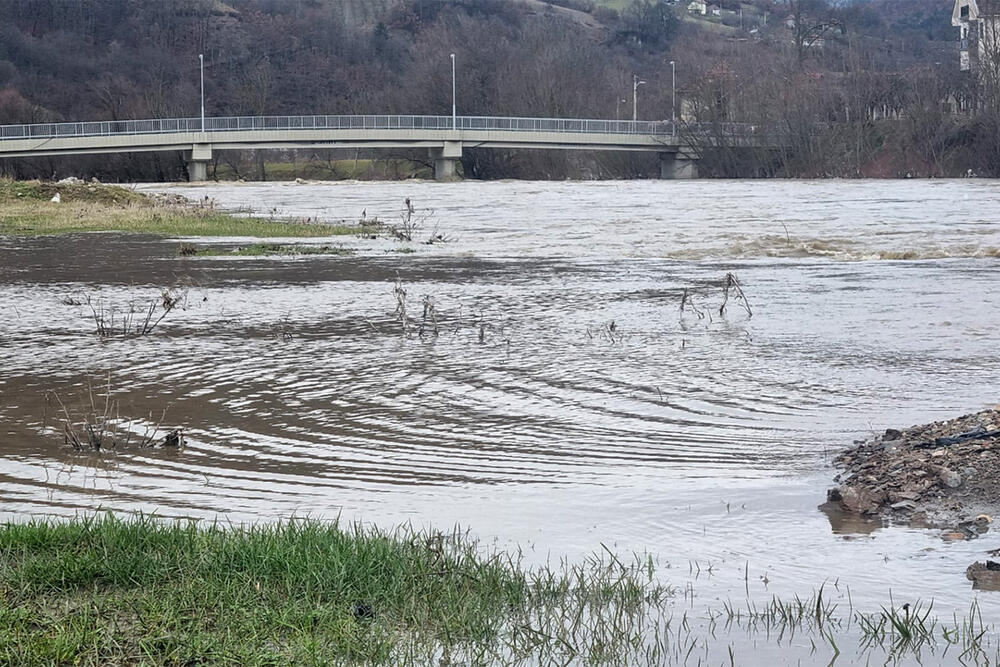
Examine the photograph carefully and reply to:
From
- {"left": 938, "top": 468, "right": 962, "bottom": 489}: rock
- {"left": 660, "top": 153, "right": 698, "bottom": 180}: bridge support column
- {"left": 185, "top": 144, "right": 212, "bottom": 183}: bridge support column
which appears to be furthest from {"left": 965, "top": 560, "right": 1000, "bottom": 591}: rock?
{"left": 660, "top": 153, "right": 698, "bottom": 180}: bridge support column

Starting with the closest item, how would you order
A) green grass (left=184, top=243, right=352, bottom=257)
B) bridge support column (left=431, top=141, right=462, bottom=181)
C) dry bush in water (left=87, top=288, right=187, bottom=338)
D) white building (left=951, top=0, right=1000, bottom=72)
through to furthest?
dry bush in water (left=87, top=288, right=187, bottom=338), green grass (left=184, top=243, right=352, bottom=257), white building (left=951, top=0, right=1000, bottom=72), bridge support column (left=431, top=141, right=462, bottom=181)

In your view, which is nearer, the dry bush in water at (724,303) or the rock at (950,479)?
the rock at (950,479)

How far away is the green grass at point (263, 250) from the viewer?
2719 cm

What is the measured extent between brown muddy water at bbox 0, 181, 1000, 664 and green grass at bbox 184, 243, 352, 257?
1046 millimetres

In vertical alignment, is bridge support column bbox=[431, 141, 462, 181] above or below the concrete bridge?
below

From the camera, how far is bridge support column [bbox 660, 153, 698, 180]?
102938 millimetres

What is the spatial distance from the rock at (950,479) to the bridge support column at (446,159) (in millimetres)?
94760

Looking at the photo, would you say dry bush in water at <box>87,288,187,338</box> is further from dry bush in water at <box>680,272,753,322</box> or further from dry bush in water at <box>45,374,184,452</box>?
dry bush in water at <box>680,272,753,322</box>

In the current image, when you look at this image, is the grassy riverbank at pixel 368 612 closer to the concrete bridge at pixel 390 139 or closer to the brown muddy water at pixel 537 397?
the brown muddy water at pixel 537 397

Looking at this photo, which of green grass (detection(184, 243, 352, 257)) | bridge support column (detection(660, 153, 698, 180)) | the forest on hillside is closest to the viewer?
green grass (detection(184, 243, 352, 257))

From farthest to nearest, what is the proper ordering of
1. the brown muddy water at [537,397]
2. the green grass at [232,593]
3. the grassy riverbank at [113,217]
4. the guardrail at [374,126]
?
the guardrail at [374,126] < the grassy riverbank at [113,217] < the brown muddy water at [537,397] < the green grass at [232,593]

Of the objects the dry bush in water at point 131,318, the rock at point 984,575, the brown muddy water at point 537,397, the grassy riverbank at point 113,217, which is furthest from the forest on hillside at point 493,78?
the rock at point 984,575

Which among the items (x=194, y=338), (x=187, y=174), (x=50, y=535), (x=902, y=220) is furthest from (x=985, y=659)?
(x=187, y=174)

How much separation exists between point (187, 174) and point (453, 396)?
98.9 m
